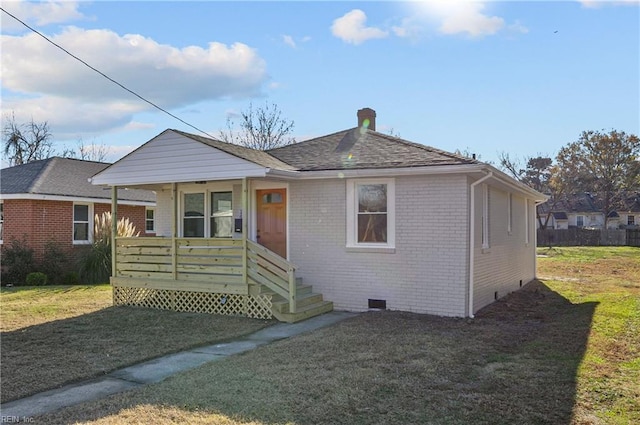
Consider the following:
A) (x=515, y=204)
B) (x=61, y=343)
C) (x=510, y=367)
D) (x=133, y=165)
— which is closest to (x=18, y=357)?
(x=61, y=343)

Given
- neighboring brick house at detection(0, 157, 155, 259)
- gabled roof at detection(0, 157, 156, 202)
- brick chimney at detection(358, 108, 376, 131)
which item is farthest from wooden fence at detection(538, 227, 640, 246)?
neighboring brick house at detection(0, 157, 155, 259)

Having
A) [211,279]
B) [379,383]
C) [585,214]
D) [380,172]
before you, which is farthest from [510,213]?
[585,214]

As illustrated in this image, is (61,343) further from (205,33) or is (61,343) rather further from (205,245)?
(205,33)

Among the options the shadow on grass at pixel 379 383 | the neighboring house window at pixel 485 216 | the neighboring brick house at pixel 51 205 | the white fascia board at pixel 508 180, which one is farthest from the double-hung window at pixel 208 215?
the neighboring brick house at pixel 51 205

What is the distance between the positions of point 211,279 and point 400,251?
4103 mm

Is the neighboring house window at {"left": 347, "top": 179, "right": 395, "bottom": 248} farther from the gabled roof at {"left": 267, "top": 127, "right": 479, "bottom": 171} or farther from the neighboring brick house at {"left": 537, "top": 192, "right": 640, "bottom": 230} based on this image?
the neighboring brick house at {"left": 537, "top": 192, "right": 640, "bottom": 230}

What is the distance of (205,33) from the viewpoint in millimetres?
12984

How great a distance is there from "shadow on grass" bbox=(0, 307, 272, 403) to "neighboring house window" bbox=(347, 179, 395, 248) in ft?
9.39

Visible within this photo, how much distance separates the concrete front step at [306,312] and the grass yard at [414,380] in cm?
112

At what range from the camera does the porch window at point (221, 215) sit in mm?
12555

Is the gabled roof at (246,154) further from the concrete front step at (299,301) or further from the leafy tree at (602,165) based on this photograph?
the leafy tree at (602,165)

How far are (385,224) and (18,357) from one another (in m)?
7.00

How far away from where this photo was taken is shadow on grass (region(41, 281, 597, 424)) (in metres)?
4.77

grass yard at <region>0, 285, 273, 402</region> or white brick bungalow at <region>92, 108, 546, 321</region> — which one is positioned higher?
white brick bungalow at <region>92, 108, 546, 321</region>
